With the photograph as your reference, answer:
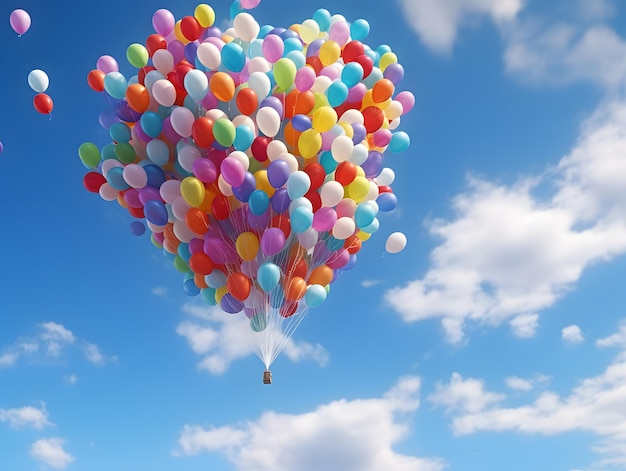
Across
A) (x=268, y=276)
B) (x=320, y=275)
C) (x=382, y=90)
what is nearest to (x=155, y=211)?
(x=268, y=276)

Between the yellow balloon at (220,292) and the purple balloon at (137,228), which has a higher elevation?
the purple balloon at (137,228)

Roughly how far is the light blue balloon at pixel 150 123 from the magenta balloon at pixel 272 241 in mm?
1624

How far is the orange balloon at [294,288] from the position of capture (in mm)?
6676

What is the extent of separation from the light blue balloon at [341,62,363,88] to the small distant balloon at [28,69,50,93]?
3483 mm

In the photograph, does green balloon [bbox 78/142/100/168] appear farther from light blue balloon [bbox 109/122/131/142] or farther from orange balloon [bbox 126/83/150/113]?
orange balloon [bbox 126/83/150/113]

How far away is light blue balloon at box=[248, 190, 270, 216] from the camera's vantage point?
6.21m

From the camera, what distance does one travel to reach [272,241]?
6.30 m

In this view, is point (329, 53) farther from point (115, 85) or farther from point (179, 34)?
point (115, 85)

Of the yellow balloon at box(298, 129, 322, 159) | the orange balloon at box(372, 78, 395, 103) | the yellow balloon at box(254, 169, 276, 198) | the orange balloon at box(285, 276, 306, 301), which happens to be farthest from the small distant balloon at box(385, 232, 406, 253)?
the yellow balloon at box(254, 169, 276, 198)

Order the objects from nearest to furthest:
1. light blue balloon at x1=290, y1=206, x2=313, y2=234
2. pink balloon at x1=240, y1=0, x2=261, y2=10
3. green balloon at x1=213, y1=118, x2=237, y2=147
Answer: green balloon at x1=213, y1=118, x2=237, y2=147
light blue balloon at x1=290, y1=206, x2=313, y2=234
pink balloon at x1=240, y1=0, x2=261, y2=10

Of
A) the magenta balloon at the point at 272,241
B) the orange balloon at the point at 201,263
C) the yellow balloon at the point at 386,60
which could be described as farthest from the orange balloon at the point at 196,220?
the yellow balloon at the point at 386,60

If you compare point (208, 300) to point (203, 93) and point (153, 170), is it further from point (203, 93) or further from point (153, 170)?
point (203, 93)

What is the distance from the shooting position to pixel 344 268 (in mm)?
7562

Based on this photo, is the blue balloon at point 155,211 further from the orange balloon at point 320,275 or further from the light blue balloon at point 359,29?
the light blue balloon at point 359,29
